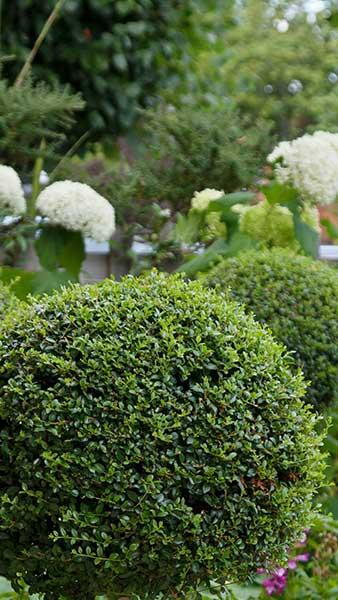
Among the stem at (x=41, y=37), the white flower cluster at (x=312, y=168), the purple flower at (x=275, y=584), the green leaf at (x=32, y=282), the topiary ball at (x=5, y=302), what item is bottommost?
the purple flower at (x=275, y=584)

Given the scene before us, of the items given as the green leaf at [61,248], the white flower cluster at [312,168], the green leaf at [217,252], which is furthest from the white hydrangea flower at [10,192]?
the white flower cluster at [312,168]

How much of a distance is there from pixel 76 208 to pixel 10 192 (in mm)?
332

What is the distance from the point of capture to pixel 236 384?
6.94 ft

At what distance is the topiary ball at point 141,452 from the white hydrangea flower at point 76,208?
2311 mm

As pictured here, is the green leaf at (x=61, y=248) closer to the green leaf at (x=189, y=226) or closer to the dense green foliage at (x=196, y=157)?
the green leaf at (x=189, y=226)

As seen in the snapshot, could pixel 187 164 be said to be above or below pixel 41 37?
below

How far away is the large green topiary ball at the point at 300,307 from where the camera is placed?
378cm

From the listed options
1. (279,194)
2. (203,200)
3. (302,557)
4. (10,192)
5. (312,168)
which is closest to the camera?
(302,557)

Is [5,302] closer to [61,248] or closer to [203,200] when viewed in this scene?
[61,248]

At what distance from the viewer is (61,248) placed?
15.5ft

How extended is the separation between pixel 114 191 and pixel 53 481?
382cm

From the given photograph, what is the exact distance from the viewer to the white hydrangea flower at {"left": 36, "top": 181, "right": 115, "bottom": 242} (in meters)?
4.47

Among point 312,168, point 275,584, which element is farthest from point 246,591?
point 312,168

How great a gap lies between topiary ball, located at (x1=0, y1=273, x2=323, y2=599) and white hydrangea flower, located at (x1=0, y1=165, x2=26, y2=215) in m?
2.27
